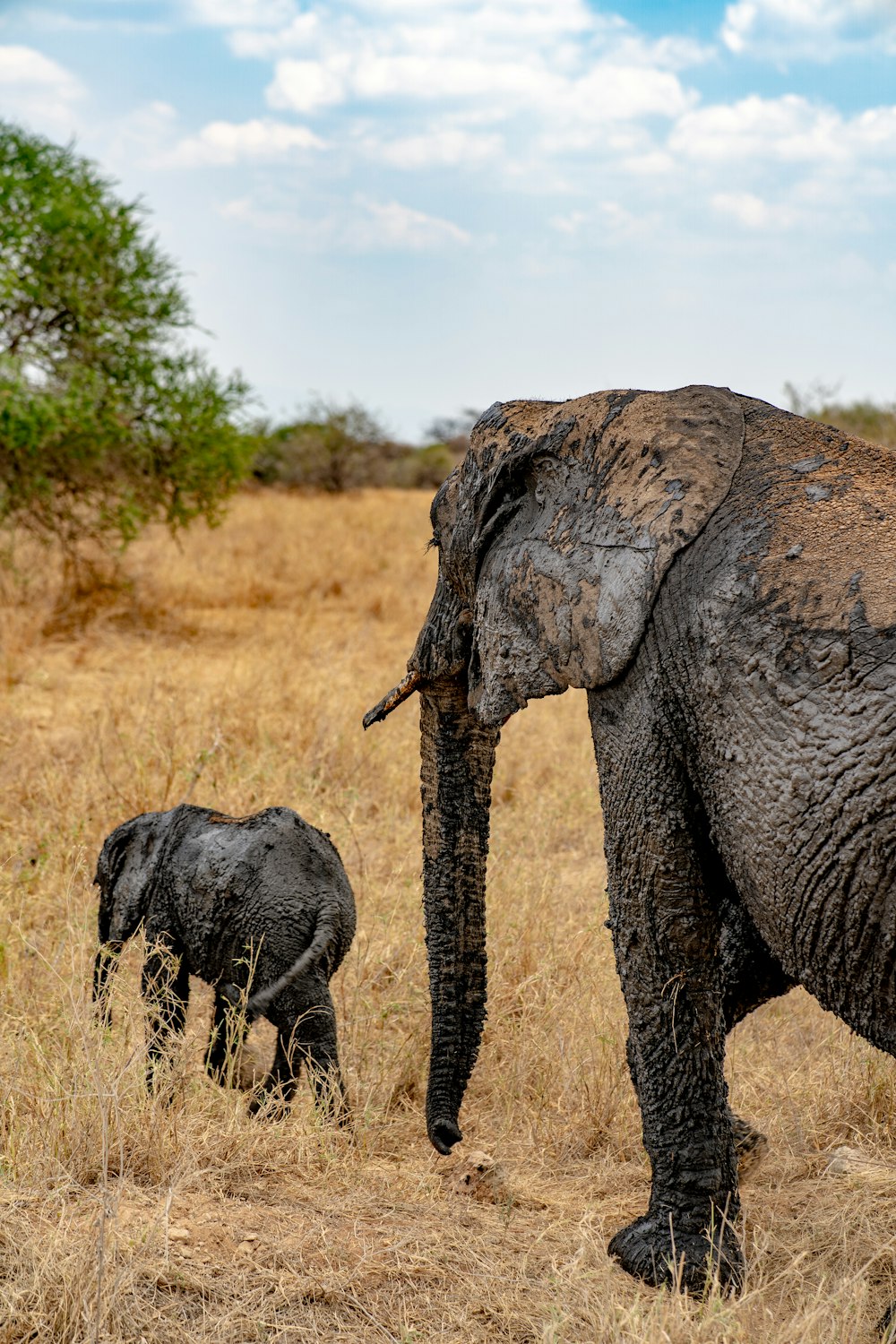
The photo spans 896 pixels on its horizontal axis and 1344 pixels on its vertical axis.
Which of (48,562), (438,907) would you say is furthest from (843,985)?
(48,562)

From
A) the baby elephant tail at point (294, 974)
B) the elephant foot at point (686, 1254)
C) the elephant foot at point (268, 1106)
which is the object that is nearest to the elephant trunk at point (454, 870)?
the baby elephant tail at point (294, 974)

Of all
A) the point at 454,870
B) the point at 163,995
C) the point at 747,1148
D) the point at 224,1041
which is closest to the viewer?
the point at 747,1148

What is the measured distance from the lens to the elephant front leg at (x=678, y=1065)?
274 centimetres

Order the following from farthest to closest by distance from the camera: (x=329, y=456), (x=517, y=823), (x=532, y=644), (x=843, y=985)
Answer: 1. (x=329, y=456)
2. (x=517, y=823)
3. (x=532, y=644)
4. (x=843, y=985)

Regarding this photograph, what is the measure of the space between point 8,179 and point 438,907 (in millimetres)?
9764

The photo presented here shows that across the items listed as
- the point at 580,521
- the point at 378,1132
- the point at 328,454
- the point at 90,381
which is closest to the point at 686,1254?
the point at 378,1132

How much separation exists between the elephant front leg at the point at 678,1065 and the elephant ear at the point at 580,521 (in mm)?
452

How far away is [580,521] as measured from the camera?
2857mm

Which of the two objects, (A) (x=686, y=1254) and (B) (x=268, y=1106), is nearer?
(A) (x=686, y=1254)

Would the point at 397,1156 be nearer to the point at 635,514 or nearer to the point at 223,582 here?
the point at 635,514

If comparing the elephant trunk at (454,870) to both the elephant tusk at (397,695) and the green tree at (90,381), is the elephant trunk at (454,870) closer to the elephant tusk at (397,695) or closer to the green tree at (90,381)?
the elephant tusk at (397,695)

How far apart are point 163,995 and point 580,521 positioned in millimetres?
2049

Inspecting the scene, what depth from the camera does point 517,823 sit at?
20.9ft

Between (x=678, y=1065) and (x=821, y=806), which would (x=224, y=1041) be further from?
(x=821, y=806)
